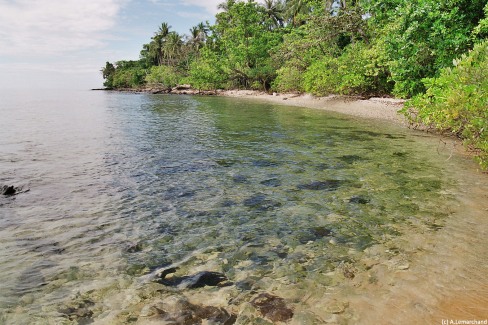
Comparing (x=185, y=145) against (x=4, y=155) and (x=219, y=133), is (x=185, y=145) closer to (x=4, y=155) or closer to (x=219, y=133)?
(x=219, y=133)

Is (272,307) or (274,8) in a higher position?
(274,8)

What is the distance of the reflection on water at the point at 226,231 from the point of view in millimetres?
3854

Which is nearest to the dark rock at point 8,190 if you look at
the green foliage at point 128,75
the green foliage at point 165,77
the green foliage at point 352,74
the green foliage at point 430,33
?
the green foliage at point 430,33

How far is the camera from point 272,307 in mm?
3738

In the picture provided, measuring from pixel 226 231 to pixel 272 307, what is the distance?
7.12 feet

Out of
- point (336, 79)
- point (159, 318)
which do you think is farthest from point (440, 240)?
point (336, 79)

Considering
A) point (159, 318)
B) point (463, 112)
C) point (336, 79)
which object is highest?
point (336, 79)

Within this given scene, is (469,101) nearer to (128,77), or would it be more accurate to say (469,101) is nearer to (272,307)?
(272,307)

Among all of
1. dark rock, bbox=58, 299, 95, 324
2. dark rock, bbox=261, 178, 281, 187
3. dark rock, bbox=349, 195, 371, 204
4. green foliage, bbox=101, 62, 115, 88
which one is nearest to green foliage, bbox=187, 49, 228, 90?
dark rock, bbox=261, 178, 281, 187

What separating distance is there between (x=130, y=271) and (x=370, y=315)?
10.5ft

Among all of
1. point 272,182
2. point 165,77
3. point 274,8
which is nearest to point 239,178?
point 272,182

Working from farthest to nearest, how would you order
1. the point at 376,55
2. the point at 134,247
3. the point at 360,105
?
the point at 360,105
the point at 376,55
the point at 134,247

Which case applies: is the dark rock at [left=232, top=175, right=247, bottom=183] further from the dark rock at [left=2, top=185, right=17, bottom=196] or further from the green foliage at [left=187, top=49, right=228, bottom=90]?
the green foliage at [left=187, top=49, right=228, bottom=90]

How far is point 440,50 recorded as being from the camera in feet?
50.2
